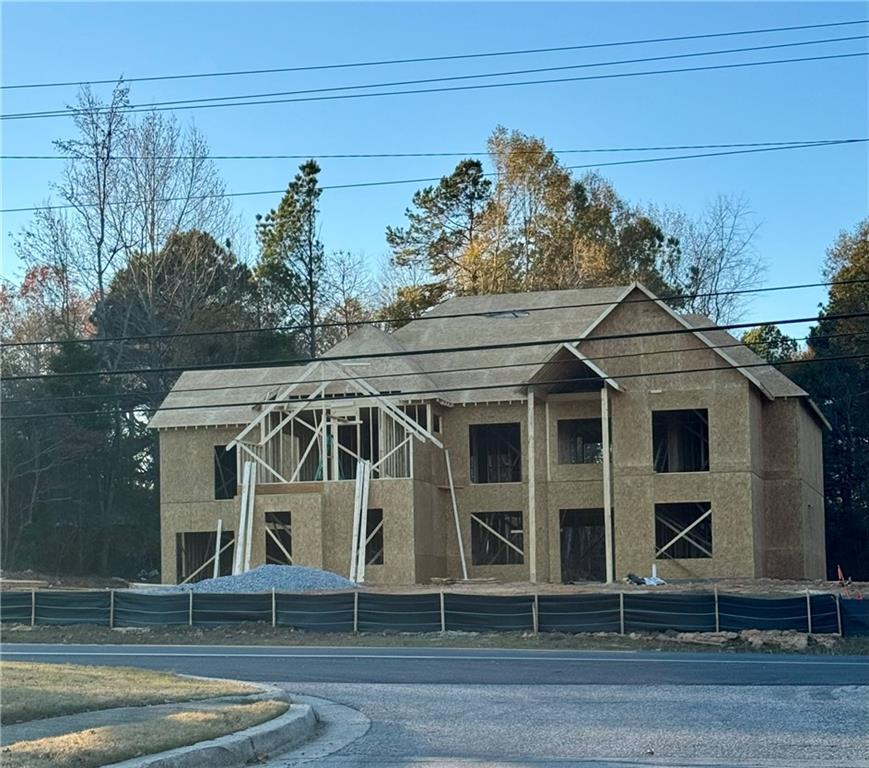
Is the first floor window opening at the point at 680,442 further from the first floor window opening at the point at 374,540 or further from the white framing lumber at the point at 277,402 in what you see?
the white framing lumber at the point at 277,402

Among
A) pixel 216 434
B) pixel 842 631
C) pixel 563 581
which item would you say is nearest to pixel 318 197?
pixel 216 434

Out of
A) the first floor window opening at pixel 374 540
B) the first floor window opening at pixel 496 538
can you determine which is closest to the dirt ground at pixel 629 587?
the first floor window opening at pixel 374 540

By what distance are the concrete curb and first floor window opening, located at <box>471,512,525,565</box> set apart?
1093 inches

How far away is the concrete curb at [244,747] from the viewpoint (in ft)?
33.6

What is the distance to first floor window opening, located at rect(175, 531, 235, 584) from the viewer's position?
4481 centimetres

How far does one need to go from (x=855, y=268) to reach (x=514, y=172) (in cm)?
1671

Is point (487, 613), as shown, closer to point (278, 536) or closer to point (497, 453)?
point (278, 536)

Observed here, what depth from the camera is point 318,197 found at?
69562 mm

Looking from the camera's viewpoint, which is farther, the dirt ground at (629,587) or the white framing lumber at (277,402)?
the white framing lumber at (277,402)

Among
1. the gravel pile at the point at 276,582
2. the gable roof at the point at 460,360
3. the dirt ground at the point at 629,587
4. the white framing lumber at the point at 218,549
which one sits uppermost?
the gable roof at the point at 460,360

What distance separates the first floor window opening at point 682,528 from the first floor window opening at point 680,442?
5.19 feet

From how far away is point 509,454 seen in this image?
150 ft

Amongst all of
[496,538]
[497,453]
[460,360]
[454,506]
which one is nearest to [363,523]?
[454,506]

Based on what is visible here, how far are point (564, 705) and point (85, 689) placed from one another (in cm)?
556
